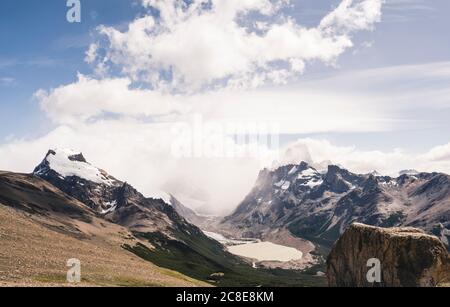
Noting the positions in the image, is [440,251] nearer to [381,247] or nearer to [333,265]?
[381,247]

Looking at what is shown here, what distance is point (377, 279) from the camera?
89.7 m

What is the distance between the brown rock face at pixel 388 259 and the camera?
80.8 meters

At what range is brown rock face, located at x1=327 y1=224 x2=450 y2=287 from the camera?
265 ft

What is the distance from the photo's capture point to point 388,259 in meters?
86.6
